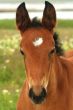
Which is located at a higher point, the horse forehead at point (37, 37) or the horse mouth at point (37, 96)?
the horse forehead at point (37, 37)

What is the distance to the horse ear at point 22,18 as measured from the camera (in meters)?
6.50

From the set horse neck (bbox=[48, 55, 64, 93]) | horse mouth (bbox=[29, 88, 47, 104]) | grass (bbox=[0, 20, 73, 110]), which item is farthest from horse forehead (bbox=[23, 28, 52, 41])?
grass (bbox=[0, 20, 73, 110])

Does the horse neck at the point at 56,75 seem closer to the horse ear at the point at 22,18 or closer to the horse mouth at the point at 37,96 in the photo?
the horse mouth at the point at 37,96

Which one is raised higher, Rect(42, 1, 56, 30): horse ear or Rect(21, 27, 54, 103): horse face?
Rect(42, 1, 56, 30): horse ear

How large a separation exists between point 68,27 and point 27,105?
12.8 metres

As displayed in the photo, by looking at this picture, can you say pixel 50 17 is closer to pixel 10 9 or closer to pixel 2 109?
pixel 2 109

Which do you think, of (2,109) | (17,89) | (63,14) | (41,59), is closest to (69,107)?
(41,59)

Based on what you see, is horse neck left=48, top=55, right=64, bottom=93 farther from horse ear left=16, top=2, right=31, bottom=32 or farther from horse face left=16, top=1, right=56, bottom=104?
horse ear left=16, top=2, right=31, bottom=32

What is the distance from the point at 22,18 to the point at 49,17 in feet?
1.10

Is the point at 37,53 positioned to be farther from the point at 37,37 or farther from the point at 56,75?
the point at 56,75

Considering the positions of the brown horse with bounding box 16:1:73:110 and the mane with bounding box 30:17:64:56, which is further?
the mane with bounding box 30:17:64:56

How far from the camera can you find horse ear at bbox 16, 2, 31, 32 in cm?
650

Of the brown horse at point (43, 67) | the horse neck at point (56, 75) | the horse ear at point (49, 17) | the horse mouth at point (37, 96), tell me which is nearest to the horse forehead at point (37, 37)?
the brown horse at point (43, 67)

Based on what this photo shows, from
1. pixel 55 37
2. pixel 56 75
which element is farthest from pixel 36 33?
pixel 56 75
